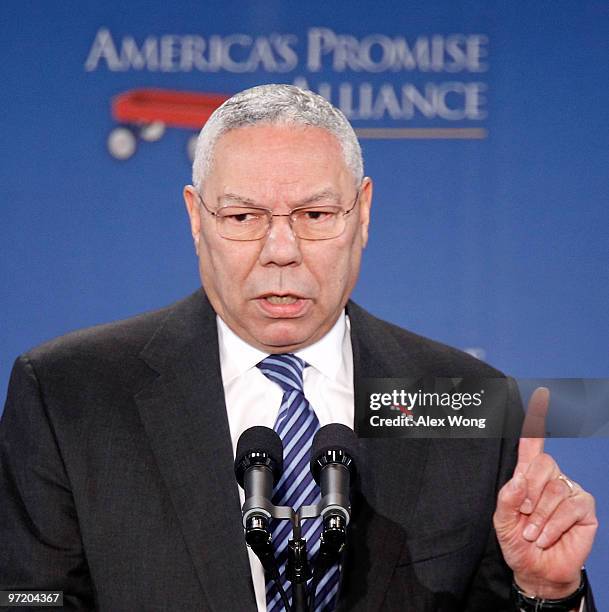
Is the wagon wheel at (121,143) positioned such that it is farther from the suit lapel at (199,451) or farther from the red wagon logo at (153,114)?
the suit lapel at (199,451)

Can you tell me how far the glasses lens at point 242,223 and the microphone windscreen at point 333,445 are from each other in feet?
1.83

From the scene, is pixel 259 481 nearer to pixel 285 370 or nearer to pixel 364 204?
pixel 285 370

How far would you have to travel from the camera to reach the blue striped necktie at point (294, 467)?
6.11ft

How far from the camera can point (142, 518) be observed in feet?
6.26

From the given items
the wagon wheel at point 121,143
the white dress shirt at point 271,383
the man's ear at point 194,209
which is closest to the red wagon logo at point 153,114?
the wagon wheel at point 121,143

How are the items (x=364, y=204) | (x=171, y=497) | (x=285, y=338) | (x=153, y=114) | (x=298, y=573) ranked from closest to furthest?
(x=298, y=573)
(x=171, y=497)
(x=285, y=338)
(x=364, y=204)
(x=153, y=114)

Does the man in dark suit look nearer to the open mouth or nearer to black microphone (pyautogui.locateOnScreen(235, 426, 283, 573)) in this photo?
the open mouth

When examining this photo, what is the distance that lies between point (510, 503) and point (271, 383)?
1.78 ft

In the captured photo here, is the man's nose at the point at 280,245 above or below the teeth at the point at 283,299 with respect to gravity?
above

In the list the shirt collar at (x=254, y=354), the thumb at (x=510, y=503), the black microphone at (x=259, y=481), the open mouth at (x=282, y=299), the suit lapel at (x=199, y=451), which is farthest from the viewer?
the shirt collar at (x=254, y=354)

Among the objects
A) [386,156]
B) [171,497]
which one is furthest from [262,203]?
[386,156]

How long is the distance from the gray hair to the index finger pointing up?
55 centimetres

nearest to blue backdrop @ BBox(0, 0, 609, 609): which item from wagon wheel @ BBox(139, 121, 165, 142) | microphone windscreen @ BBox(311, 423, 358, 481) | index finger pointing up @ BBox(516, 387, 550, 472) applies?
wagon wheel @ BBox(139, 121, 165, 142)

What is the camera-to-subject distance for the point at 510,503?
1.70 meters
